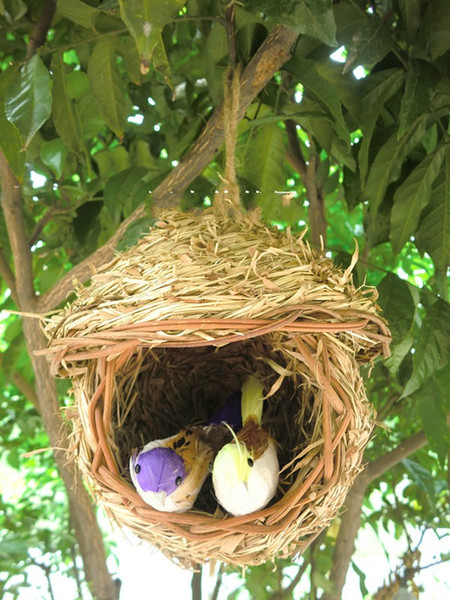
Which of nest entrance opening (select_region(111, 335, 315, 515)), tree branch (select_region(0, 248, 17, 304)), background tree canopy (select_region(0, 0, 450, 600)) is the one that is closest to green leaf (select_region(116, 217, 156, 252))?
background tree canopy (select_region(0, 0, 450, 600))

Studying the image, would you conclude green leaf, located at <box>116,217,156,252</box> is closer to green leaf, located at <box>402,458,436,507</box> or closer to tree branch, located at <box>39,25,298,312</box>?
tree branch, located at <box>39,25,298,312</box>

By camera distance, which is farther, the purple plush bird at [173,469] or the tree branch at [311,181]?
the tree branch at [311,181]

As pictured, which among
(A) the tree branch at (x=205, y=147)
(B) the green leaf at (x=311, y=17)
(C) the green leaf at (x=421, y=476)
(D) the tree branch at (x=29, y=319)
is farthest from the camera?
(C) the green leaf at (x=421, y=476)

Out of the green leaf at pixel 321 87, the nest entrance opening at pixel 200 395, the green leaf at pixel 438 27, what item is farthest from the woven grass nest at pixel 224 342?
the green leaf at pixel 438 27

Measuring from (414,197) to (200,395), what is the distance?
1.08ft

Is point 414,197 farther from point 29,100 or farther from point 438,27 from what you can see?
point 29,100

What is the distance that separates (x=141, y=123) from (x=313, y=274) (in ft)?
1.70

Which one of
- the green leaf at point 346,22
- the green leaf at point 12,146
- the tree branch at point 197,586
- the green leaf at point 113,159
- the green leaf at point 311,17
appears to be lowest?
the tree branch at point 197,586

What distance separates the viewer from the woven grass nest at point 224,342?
0.47 metres

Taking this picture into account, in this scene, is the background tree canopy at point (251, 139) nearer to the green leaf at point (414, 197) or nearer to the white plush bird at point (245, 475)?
the green leaf at point (414, 197)

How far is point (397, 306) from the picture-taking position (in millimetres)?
699

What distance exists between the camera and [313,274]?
0.50 meters

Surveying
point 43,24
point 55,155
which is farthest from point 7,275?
point 43,24

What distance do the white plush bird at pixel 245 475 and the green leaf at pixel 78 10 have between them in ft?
1.27
